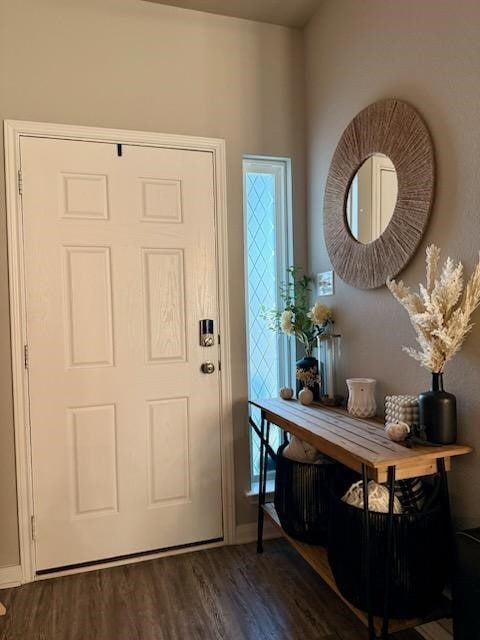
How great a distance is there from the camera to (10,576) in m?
2.08

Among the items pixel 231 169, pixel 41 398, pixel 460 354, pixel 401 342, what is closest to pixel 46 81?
pixel 231 169

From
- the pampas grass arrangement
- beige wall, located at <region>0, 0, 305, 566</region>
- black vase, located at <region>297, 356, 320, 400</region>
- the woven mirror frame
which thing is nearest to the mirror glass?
the woven mirror frame

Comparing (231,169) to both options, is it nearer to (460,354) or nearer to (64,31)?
(64,31)

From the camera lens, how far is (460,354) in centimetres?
151

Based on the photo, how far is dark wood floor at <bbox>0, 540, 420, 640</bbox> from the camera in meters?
1.76

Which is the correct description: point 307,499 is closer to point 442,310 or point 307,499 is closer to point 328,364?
point 328,364

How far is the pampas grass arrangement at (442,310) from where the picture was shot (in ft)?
4.58

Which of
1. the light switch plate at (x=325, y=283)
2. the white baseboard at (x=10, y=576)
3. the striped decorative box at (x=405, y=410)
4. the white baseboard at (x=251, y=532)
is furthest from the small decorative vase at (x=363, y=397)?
the white baseboard at (x=10, y=576)

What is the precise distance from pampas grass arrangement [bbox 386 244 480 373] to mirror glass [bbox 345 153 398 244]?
392 mm

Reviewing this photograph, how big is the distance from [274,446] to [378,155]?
64.0 inches

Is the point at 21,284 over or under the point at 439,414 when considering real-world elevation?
over

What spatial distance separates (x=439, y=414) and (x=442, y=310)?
1.10 feet

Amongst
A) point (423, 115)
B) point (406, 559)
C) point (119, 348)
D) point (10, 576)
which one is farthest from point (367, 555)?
point (10, 576)

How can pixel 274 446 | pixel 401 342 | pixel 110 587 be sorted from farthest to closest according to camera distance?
pixel 274 446 < pixel 110 587 < pixel 401 342
